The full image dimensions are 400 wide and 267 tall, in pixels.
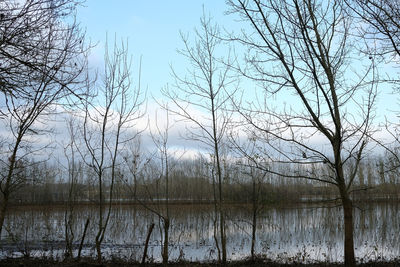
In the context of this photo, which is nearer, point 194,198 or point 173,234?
point 173,234

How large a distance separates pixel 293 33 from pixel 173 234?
11.5 m

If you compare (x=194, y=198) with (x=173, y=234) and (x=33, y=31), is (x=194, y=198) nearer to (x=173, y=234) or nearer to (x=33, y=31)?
(x=173, y=234)

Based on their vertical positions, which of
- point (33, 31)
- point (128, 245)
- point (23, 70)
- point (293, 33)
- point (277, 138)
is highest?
point (293, 33)

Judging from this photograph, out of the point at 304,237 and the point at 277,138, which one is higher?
the point at 277,138

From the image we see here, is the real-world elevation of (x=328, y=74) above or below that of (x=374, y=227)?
above

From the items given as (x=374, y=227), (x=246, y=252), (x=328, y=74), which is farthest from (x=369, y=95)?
(x=374, y=227)

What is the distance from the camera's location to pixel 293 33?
5691mm

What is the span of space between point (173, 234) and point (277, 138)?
10.3m

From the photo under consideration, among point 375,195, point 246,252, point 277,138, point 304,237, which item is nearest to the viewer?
point 277,138

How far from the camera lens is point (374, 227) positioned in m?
16.4

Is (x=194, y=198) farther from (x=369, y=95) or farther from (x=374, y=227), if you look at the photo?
(x=369, y=95)

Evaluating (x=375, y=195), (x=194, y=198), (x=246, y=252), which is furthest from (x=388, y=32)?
(x=375, y=195)

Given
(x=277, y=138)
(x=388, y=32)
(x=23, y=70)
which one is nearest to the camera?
(x=23, y=70)

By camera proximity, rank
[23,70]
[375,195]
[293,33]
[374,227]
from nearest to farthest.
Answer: [23,70] < [293,33] < [374,227] < [375,195]
